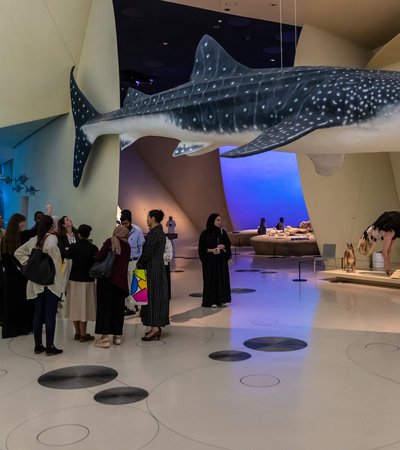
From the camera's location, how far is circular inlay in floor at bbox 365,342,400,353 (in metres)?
4.97

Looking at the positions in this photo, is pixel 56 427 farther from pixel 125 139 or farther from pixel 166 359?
pixel 125 139

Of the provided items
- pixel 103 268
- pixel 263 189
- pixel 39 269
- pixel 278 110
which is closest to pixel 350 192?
pixel 103 268

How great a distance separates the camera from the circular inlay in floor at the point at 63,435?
3.01 metres

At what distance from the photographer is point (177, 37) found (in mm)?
14633

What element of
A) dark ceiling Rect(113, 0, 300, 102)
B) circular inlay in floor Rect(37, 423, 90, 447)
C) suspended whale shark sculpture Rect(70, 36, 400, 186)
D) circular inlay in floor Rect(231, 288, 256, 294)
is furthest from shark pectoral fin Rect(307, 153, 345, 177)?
dark ceiling Rect(113, 0, 300, 102)

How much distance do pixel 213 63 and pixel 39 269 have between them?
275 centimetres

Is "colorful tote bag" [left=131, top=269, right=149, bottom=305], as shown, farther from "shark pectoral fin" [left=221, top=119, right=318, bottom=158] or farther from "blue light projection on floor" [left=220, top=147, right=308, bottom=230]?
"blue light projection on floor" [left=220, top=147, right=308, bottom=230]

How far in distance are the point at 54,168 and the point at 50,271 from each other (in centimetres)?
493

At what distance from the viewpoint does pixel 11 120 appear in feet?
28.2

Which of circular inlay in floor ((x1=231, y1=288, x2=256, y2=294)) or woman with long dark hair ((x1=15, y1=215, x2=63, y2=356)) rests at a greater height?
woman with long dark hair ((x1=15, y1=215, x2=63, y2=356))

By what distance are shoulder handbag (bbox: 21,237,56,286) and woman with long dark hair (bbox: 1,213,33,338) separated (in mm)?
892

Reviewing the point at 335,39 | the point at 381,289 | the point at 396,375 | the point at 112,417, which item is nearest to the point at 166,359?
the point at 112,417

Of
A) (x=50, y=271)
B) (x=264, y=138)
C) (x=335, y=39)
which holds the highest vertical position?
(x=335, y=39)

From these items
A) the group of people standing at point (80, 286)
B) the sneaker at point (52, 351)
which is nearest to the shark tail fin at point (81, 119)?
the group of people standing at point (80, 286)
